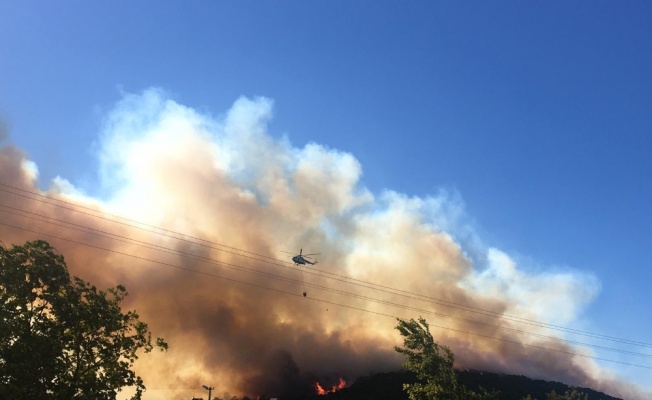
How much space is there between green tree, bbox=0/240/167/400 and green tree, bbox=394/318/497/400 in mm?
20224

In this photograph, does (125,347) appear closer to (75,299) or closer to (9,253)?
(75,299)

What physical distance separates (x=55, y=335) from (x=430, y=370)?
28.1m

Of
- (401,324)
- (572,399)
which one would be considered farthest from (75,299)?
(572,399)

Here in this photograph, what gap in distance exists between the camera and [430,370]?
1377 inches

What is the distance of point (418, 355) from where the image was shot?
3616 centimetres

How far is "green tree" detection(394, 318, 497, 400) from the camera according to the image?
3366 cm

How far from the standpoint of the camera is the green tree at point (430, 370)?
33.7m

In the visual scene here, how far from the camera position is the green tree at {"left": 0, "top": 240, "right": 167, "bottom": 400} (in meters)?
25.8

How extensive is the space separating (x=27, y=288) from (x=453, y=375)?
105ft

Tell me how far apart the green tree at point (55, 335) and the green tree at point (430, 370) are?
66.4 ft

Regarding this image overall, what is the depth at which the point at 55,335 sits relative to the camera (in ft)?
92.6

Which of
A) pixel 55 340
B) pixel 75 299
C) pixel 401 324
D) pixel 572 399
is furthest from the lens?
pixel 572 399

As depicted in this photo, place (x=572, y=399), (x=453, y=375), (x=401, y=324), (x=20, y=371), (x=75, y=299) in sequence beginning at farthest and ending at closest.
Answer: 1. (x=572, y=399)
2. (x=401, y=324)
3. (x=453, y=375)
4. (x=75, y=299)
5. (x=20, y=371)

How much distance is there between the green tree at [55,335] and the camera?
2581 centimetres
